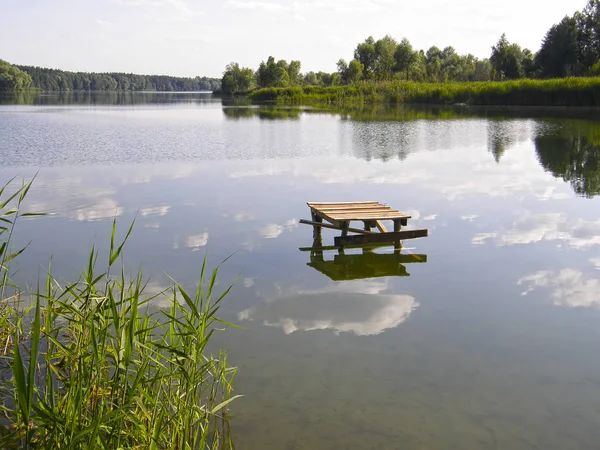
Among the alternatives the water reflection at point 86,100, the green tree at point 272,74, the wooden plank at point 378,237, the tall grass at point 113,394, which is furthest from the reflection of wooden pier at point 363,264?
the green tree at point 272,74

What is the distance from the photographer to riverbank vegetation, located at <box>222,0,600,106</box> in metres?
38.3

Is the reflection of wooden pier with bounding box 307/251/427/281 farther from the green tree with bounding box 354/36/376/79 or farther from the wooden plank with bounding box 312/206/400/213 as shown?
the green tree with bounding box 354/36/376/79

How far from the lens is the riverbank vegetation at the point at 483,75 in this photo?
38344mm

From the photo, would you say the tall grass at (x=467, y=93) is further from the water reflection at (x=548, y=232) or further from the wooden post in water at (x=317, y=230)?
the wooden post in water at (x=317, y=230)

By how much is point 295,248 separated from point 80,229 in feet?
11.2

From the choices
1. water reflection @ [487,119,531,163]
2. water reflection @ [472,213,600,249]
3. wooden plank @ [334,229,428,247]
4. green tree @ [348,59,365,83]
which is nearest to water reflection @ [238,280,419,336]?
wooden plank @ [334,229,428,247]

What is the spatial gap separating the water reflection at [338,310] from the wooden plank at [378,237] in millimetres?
1330

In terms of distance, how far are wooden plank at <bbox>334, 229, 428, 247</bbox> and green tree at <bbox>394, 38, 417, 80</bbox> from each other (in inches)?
2740

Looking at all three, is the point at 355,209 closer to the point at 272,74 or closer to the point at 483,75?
the point at 483,75

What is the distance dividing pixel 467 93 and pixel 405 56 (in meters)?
34.0

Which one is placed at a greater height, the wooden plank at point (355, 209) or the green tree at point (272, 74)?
the green tree at point (272, 74)

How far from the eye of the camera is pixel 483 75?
77.5 metres

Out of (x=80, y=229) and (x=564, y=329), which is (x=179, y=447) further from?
(x=80, y=229)

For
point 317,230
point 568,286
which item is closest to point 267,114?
point 317,230
